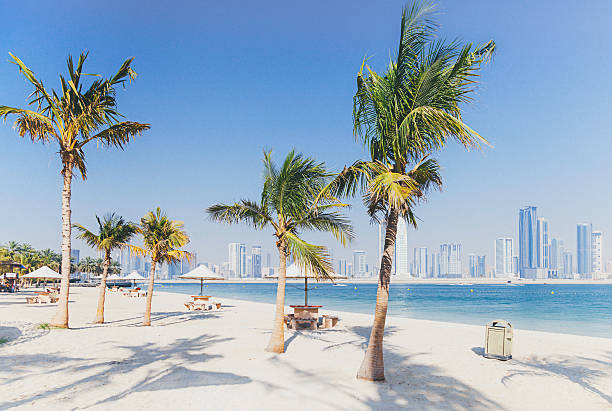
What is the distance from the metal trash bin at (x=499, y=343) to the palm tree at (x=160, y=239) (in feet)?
32.8

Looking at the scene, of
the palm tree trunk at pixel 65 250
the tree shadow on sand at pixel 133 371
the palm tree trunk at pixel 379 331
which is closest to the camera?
the tree shadow on sand at pixel 133 371

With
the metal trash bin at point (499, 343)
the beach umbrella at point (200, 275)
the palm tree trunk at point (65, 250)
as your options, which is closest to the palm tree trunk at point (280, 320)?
the metal trash bin at point (499, 343)

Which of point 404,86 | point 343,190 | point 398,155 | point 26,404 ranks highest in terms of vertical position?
point 404,86

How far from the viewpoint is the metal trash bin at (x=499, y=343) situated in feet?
32.8

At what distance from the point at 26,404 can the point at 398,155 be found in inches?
262

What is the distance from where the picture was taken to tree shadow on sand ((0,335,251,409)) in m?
6.52

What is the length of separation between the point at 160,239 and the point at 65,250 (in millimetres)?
3141

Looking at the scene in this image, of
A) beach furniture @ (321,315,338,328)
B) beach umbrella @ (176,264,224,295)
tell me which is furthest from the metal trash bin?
beach umbrella @ (176,264,224,295)

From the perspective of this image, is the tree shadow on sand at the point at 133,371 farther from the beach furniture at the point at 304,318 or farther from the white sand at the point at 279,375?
the beach furniture at the point at 304,318

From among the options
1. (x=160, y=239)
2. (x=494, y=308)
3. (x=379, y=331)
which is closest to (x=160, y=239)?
(x=160, y=239)

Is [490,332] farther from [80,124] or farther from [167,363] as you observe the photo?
[80,124]

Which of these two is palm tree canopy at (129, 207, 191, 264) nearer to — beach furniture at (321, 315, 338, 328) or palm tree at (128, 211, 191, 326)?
palm tree at (128, 211, 191, 326)

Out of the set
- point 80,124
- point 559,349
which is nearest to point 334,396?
point 559,349

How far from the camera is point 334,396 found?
653 centimetres
